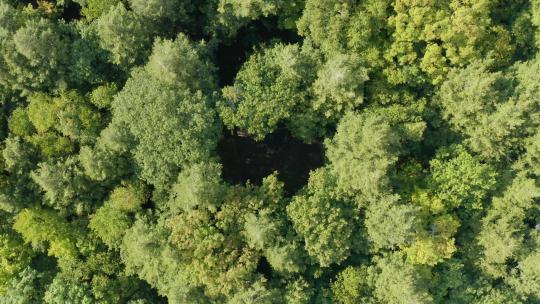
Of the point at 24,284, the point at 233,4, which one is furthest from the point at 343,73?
the point at 24,284

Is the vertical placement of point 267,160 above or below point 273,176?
above

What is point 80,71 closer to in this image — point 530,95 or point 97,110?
point 97,110

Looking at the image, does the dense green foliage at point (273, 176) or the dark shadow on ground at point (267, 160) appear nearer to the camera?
the dense green foliage at point (273, 176)

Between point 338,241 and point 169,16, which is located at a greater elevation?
point 169,16

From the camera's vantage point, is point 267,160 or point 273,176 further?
point 267,160
